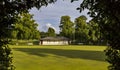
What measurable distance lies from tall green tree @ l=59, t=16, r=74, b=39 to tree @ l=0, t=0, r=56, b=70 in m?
139

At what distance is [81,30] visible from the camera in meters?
144

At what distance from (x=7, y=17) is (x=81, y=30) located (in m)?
134

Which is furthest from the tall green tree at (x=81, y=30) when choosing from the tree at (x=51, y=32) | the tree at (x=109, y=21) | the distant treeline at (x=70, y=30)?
the tree at (x=109, y=21)

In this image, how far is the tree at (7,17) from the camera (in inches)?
409

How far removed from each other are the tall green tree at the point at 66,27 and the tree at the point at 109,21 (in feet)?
457

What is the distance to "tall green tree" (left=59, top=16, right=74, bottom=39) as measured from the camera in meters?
154

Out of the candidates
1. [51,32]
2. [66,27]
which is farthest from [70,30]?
[51,32]

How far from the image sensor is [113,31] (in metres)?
10.4

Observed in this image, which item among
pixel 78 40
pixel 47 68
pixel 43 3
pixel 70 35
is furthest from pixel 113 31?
pixel 70 35

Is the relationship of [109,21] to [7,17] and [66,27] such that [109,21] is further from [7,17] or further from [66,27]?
[66,27]

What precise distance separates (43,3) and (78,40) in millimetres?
129119

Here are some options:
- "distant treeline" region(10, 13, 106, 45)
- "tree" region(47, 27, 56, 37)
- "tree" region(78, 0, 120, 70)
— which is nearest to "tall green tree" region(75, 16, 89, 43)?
"distant treeline" region(10, 13, 106, 45)

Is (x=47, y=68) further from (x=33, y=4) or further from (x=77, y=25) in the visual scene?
(x=77, y=25)

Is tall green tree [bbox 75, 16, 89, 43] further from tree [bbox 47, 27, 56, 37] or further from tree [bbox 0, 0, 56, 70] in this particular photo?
tree [bbox 0, 0, 56, 70]
